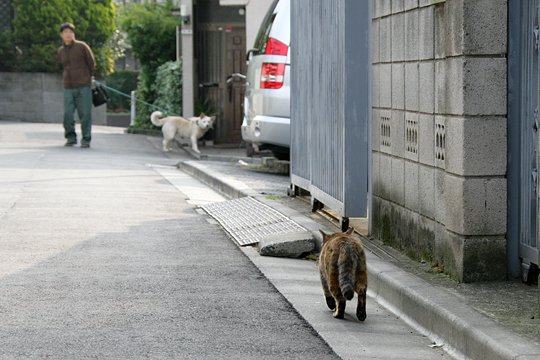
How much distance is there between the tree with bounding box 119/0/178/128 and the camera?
29.9m

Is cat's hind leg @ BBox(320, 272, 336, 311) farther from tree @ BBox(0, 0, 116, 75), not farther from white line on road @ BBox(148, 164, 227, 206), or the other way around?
tree @ BBox(0, 0, 116, 75)

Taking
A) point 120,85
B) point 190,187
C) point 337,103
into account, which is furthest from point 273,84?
point 120,85

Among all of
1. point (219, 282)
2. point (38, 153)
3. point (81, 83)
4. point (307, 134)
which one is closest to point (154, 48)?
point (81, 83)

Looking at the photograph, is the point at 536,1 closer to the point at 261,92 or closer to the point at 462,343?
Result: the point at 462,343

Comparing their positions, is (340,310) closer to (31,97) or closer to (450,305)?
(450,305)

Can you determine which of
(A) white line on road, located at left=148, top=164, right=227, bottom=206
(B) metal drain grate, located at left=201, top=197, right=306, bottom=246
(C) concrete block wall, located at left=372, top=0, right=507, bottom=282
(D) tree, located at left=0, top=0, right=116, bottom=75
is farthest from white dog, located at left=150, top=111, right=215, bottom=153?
(C) concrete block wall, located at left=372, top=0, right=507, bottom=282

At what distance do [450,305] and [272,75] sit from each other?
8.57 metres

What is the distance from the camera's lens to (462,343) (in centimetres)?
579

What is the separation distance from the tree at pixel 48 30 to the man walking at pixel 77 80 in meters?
14.8

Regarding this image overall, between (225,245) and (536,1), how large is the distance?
390 cm

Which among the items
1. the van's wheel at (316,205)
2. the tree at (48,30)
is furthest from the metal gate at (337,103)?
the tree at (48,30)

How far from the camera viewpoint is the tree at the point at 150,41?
Result: 29944 mm

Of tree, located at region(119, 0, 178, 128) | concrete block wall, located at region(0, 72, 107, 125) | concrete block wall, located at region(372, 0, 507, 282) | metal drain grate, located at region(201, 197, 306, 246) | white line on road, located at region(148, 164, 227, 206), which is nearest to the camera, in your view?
concrete block wall, located at region(372, 0, 507, 282)

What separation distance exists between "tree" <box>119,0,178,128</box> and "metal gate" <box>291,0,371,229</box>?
62.5 feet
